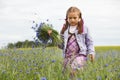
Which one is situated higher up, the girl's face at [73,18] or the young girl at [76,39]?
the girl's face at [73,18]

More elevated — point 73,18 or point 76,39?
point 73,18

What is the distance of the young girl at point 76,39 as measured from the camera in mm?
5148

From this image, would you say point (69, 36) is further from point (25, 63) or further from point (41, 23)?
point (25, 63)

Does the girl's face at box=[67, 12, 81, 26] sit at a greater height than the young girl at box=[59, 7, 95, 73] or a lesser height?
greater

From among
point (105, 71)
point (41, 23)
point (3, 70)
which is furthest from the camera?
point (41, 23)

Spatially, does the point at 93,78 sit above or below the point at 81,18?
below

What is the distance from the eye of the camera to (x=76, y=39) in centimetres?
525

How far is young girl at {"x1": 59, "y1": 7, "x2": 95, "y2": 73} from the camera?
5148 millimetres

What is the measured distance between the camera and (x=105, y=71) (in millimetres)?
4516

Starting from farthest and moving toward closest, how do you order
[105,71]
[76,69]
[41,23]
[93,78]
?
1. [41,23]
2. [76,69]
3. [105,71]
4. [93,78]

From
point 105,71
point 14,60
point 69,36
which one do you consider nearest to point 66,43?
point 69,36

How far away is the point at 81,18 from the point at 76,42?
40cm

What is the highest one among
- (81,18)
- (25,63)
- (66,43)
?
(81,18)

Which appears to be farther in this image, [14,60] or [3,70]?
[14,60]
